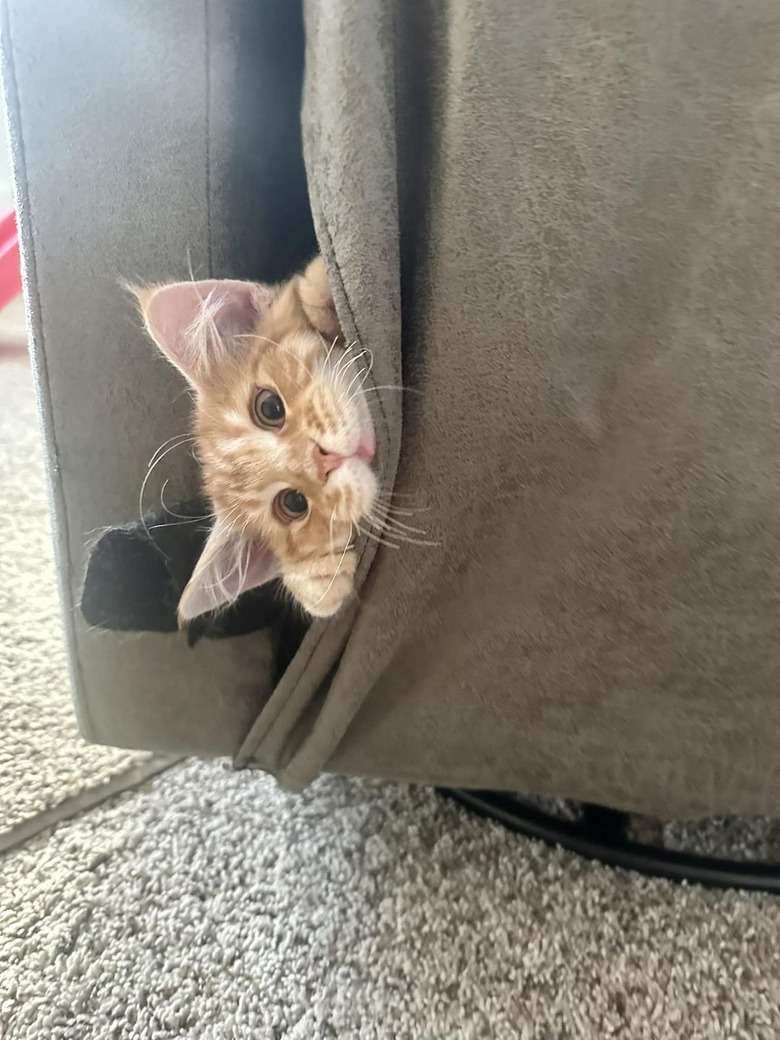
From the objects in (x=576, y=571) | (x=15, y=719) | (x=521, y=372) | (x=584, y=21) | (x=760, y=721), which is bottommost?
(x=15, y=719)

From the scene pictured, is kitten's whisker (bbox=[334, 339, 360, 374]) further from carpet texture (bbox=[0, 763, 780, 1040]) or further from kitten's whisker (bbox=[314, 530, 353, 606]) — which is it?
carpet texture (bbox=[0, 763, 780, 1040])

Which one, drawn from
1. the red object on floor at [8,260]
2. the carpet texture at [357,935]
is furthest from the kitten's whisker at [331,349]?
the red object on floor at [8,260]

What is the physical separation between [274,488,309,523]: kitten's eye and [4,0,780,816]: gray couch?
9cm

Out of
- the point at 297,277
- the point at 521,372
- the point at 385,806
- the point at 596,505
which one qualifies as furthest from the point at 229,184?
the point at 385,806

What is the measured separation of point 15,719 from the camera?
44.2 inches

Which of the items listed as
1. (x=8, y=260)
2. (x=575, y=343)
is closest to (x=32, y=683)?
(x=575, y=343)

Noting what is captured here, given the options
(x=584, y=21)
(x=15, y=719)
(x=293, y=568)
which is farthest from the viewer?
(x=15, y=719)

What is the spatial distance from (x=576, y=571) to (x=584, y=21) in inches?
14.7

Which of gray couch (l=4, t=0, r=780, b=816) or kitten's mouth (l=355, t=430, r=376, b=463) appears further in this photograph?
kitten's mouth (l=355, t=430, r=376, b=463)

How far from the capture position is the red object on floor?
1823mm

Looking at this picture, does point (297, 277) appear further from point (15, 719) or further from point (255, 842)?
point (15, 719)

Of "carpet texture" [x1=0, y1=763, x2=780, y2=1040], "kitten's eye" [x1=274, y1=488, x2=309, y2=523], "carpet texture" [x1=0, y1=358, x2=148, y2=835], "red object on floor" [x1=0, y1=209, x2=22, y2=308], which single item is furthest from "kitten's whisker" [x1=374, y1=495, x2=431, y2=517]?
"red object on floor" [x1=0, y1=209, x2=22, y2=308]

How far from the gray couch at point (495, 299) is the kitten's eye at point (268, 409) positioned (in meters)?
0.08

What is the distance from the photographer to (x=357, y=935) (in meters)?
0.86
